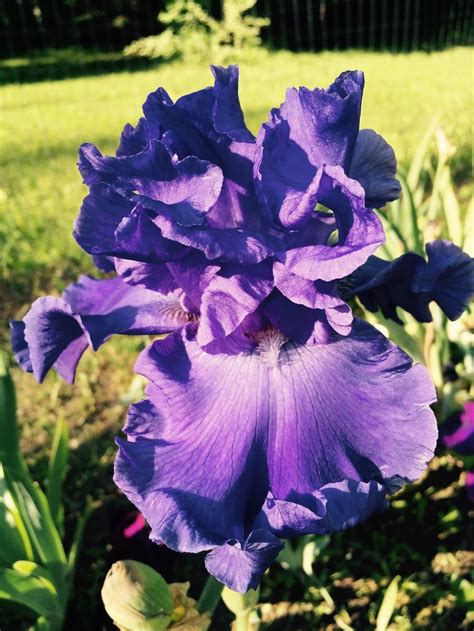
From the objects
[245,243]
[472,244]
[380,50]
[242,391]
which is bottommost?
[380,50]

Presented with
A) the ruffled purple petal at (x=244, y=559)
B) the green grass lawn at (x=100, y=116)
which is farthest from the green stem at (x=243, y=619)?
the green grass lawn at (x=100, y=116)

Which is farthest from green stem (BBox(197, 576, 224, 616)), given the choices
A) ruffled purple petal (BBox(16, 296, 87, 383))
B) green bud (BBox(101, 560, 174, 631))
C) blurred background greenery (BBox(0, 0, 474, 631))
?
ruffled purple petal (BBox(16, 296, 87, 383))

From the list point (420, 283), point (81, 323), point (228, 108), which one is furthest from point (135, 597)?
point (228, 108)

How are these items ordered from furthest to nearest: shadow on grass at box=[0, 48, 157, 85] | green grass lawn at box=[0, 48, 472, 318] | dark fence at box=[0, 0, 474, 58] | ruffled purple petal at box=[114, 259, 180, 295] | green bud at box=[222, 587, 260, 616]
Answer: shadow on grass at box=[0, 48, 157, 85], dark fence at box=[0, 0, 474, 58], green grass lawn at box=[0, 48, 472, 318], green bud at box=[222, 587, 260, 616], ruffled purple petal at box=[114, 259, 180, 295]

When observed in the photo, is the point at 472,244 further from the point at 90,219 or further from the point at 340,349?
the point at 90,219

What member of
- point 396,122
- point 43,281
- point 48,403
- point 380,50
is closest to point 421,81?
point 396,122

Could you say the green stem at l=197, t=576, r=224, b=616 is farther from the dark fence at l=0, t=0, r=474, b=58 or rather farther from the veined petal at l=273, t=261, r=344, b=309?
the dark fence at l=0, t=0, r=474, b=58
